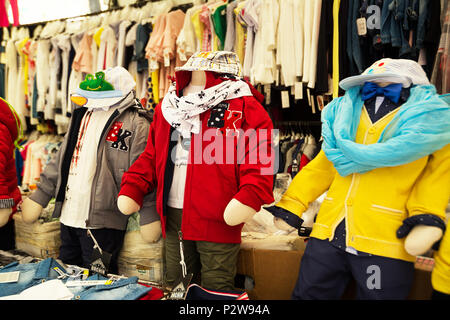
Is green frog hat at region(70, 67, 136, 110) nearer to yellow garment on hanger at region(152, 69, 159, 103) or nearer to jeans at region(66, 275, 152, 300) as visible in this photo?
jeans at region(66, 275, 152, 300)

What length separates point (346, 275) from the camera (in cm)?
137

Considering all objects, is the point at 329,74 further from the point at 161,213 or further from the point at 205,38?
the point at 161,213

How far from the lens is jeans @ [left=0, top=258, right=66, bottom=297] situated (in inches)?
65.5

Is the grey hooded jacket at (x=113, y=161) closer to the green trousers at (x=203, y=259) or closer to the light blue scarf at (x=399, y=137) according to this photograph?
the green trousers at (x=203, y=259)

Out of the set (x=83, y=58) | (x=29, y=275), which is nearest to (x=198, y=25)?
(x=83, y=58)

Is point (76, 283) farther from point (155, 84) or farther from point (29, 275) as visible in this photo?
point (155, 84)

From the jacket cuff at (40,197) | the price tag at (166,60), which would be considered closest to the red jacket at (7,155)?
the jacket cuff at (40,197)

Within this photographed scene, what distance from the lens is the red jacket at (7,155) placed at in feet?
6.53

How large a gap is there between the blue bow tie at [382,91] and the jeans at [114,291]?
118 centimetres

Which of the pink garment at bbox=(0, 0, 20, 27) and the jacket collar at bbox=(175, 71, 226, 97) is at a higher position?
the pink garment at bbox=(0, 0, 20, 27)

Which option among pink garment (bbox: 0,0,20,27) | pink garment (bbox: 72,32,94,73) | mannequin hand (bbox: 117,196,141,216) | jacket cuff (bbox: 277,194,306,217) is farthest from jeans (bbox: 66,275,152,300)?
pink garment (bbox: 0,0,20,27)

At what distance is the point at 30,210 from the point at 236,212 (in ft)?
4.49

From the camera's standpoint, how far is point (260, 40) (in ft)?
9.80
